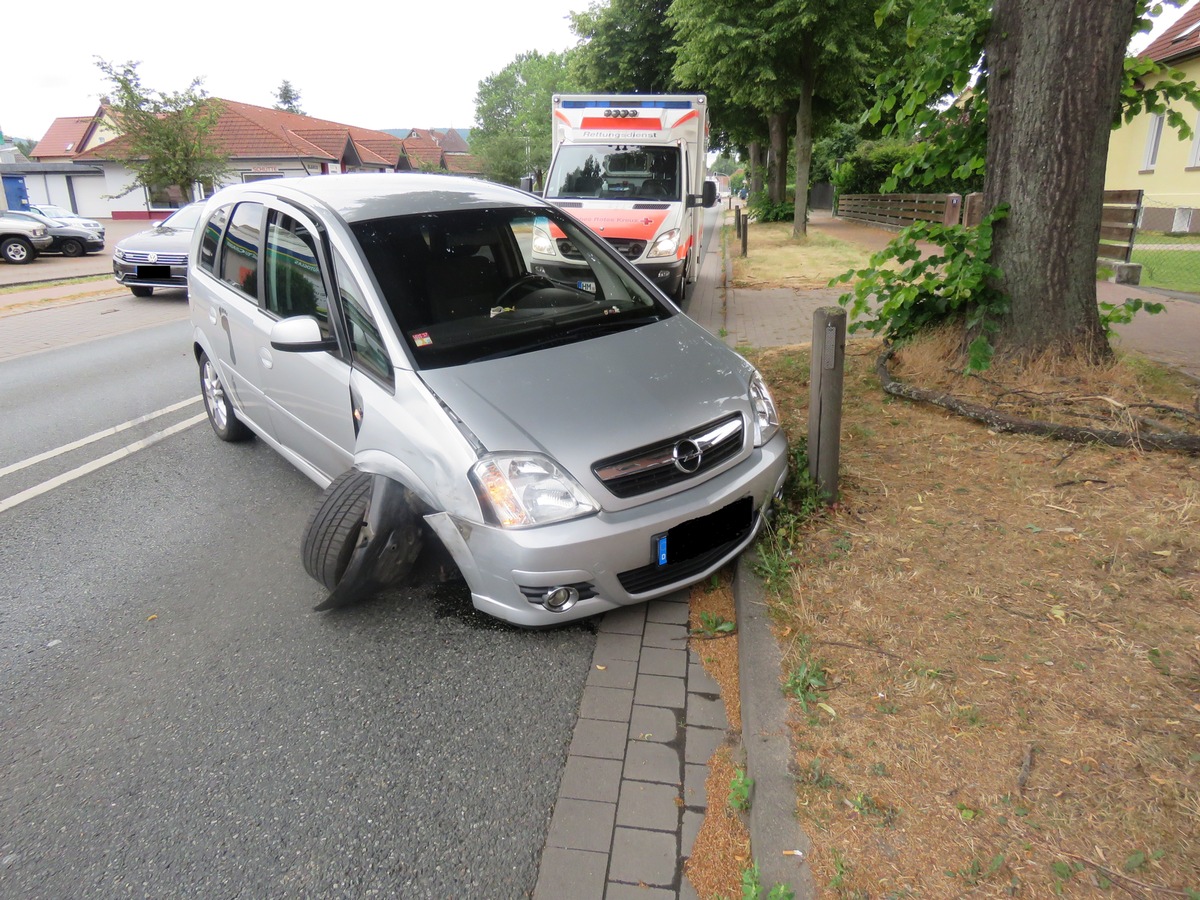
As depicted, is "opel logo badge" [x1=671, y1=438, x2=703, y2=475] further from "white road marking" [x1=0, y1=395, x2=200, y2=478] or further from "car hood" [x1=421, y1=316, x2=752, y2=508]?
"white road marking" [x1=0, y1=395, x2=200, y2=478]

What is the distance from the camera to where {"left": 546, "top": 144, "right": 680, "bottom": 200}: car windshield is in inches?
450

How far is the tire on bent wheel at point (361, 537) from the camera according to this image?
11.5 feet

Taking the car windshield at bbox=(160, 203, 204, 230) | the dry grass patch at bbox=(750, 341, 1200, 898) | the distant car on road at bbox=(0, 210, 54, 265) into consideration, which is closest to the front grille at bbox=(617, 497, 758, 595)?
the dry grass patch at bbox=(750, 341, 1200, 898)

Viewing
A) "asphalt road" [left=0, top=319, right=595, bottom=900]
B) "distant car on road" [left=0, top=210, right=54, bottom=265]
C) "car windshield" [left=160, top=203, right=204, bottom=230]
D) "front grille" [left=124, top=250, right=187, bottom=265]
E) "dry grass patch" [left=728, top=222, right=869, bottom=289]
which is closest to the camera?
"asphalt road" [left=0, top=319, right=595, bottom=900]

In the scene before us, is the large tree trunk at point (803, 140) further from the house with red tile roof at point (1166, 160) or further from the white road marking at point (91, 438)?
the white road marking at point (91, 438)

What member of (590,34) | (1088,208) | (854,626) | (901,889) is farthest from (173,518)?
(590,34)

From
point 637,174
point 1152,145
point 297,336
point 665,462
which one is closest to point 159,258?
point 637,174

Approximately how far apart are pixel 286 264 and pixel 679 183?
7.92m

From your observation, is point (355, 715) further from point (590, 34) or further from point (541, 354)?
point (590, 34)

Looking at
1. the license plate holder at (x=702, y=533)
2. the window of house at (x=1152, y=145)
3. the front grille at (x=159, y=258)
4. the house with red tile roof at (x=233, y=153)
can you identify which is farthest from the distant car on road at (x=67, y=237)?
the window of house at (x=1152, y=145)

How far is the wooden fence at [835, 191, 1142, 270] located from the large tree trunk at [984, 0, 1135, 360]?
14.7 inches

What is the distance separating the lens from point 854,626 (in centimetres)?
323

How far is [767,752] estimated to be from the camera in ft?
8.68

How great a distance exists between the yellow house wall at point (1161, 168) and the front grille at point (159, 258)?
19585 mm
